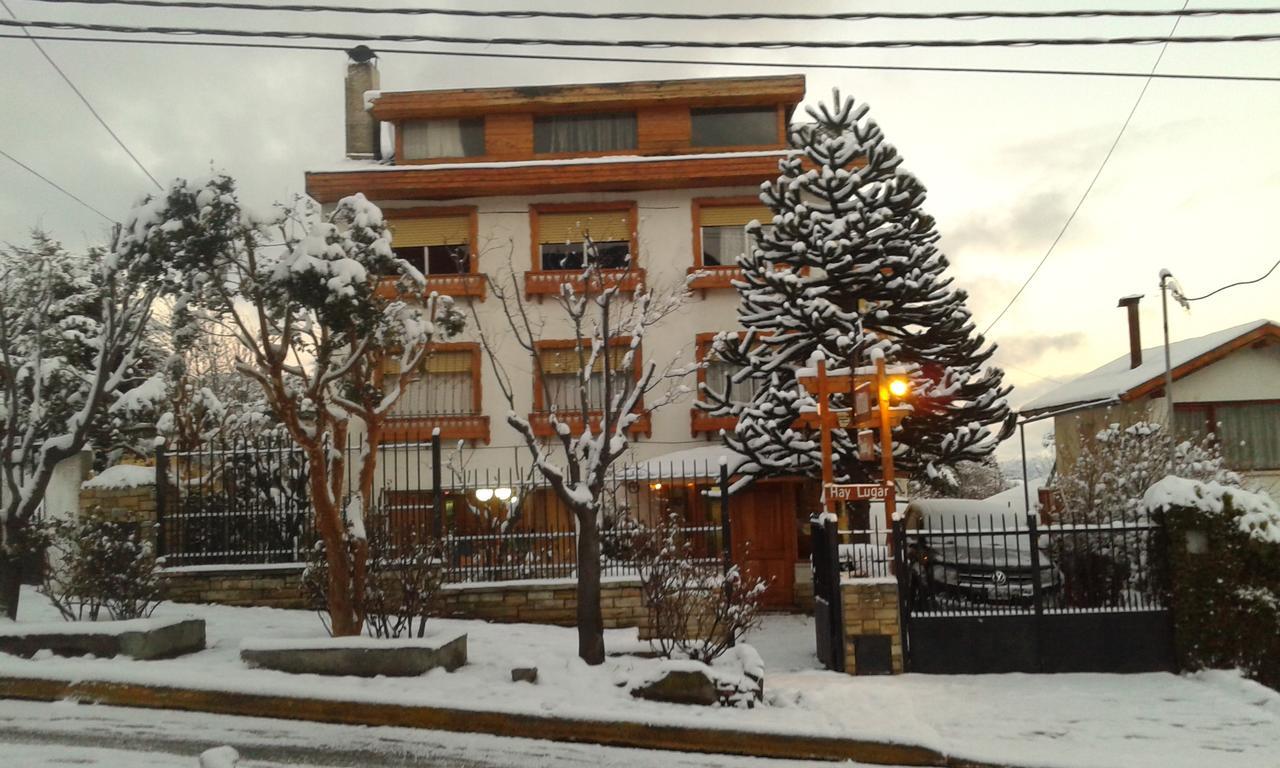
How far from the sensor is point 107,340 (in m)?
11.3

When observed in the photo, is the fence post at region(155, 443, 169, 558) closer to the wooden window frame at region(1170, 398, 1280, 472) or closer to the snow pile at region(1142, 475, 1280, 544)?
the snow pile at region(1142, 475, 1280, 544)

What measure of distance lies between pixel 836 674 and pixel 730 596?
2.04 meters

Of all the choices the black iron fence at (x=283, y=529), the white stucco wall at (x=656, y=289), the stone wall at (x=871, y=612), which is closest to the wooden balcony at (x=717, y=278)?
the white stucco wall at (x=656, y=289)

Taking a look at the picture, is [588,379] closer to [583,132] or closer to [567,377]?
[567,377]

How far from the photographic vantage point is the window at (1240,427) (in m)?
21.4

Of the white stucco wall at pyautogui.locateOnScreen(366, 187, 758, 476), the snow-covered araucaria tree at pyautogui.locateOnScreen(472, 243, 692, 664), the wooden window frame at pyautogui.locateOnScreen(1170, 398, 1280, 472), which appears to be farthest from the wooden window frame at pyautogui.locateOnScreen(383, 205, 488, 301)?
the wooden window frame at pyautogui.locateOnScreen(1170, 398, 1280, 472)

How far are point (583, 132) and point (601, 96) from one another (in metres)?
0.91

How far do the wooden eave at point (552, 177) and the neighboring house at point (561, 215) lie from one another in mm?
30

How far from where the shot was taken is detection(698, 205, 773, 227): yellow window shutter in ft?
67.9

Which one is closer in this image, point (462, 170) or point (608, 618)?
point (608, 618)

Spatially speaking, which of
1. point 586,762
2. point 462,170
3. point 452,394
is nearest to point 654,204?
point 462,170

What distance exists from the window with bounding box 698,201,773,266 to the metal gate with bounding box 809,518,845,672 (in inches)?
367

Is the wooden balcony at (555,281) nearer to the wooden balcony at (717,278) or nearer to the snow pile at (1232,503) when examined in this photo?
the wooden balcony at (717,278)

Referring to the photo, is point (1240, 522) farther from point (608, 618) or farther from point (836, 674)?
point (608, 618)
